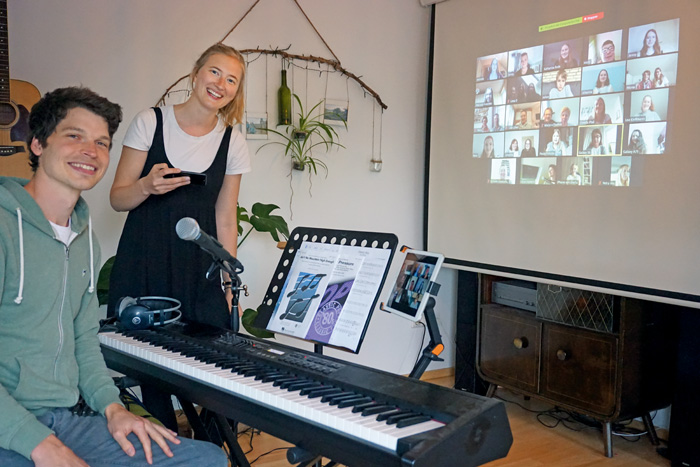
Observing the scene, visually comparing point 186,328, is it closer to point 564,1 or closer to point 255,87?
point 255,87

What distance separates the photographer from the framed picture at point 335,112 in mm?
3740

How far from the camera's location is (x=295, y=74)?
3.61 m

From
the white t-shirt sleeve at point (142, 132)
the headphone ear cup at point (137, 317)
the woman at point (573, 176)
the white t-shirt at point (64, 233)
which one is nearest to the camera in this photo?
the white t-shirt at point (64, 233)

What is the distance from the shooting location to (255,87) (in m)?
3.48

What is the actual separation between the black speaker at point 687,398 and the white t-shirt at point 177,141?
2.12m

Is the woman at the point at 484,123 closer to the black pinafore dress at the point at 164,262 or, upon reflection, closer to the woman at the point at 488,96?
the woman at the point at 488,96

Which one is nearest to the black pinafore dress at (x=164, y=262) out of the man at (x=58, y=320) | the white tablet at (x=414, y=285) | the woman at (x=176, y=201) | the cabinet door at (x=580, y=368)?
the woman at (x=176, y=201)

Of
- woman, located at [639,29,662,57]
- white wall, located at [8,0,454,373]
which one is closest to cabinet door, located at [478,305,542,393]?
white wall, located at [8,0,454,373]

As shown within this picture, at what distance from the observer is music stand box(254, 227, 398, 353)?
63.2 inches

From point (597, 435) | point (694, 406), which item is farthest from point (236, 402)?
point (597, 435)

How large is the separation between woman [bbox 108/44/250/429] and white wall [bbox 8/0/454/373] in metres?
1.17

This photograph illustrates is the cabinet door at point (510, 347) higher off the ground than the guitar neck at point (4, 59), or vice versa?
the guitar neck at point (4, 59)

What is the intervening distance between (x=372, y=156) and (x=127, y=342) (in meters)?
2.50

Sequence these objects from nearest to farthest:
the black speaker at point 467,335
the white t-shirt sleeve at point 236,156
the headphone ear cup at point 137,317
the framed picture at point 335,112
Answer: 1. the headphone ear cup at point 137,317
2. the white t-shirt sleeve at point 236,156
3. the framed picture at point 335,112
4. the black speaker at point 467,335
